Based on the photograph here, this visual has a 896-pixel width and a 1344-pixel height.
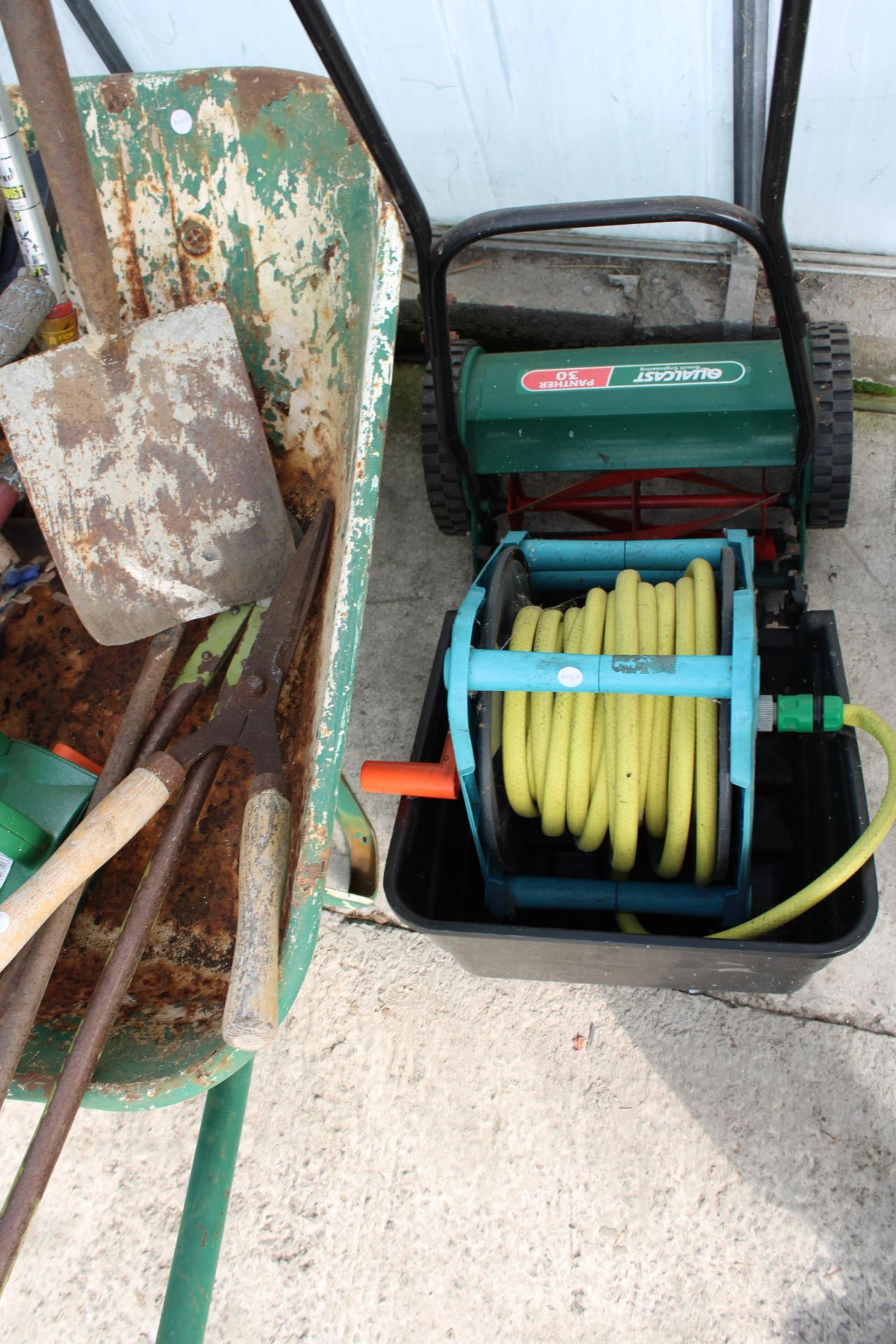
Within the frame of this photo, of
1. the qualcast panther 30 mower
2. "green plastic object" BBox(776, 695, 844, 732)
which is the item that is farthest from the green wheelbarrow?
"green plastic object" BBox(776, 695, 844, 732)

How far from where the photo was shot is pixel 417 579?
233cm

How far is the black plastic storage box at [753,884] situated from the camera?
139 centimetres

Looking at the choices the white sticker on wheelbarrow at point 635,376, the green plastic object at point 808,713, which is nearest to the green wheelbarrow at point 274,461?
the white sticker on wheelbarrow at point 635,376

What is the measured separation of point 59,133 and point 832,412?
→ 1378 mm

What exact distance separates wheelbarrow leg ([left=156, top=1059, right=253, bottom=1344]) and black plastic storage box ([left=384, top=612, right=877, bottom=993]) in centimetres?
34

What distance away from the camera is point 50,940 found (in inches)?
50.2

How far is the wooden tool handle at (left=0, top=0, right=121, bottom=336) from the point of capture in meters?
1.08

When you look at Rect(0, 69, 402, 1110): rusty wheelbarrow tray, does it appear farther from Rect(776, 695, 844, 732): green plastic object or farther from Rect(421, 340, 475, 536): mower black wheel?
Rect(776, 695, 844, 732): green plastic object

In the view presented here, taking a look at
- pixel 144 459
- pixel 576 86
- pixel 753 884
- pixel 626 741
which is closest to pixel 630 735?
pixel 626 741

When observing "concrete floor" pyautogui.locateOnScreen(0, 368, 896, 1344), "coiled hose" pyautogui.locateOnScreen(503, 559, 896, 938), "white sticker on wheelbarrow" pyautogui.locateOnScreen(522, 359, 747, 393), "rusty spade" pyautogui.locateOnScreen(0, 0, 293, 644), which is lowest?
"concrete floor" pyautogui.locateOnScreen(0, 368, 896, 1344)

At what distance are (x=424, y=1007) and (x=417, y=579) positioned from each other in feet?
3.17

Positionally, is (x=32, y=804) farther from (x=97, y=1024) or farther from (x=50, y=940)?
(x=97, y=1024)

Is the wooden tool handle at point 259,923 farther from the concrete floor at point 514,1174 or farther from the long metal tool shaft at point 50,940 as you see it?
the concrete floor at point 514,1174

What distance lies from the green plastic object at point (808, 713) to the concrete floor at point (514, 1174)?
0.62 meters
